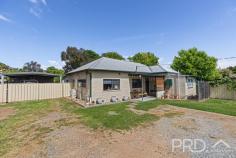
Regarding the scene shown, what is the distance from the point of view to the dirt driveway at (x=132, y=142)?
156 inches

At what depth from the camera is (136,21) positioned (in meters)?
16.8

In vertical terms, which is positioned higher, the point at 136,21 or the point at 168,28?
the point at 136,21

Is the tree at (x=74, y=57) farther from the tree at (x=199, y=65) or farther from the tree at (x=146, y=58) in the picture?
the tree at (x=199, y=65)

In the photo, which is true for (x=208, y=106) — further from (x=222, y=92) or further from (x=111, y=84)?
(x=111, y=84)

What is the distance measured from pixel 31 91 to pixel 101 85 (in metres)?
7.94

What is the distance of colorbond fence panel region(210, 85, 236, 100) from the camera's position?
1553 cm

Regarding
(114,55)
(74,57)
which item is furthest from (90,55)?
(114,55)

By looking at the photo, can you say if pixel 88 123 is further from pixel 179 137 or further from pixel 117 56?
pixel 117 56

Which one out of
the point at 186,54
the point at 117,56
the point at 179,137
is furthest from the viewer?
the point at 117,56

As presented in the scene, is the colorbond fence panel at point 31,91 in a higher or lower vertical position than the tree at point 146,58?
lower

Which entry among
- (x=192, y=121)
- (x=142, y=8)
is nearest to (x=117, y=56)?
(x=142, y=8)

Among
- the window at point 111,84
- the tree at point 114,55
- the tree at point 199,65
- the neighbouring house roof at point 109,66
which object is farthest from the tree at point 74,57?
the window at point 111,84

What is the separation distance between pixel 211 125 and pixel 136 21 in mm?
13805

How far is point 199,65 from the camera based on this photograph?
1037 inches
